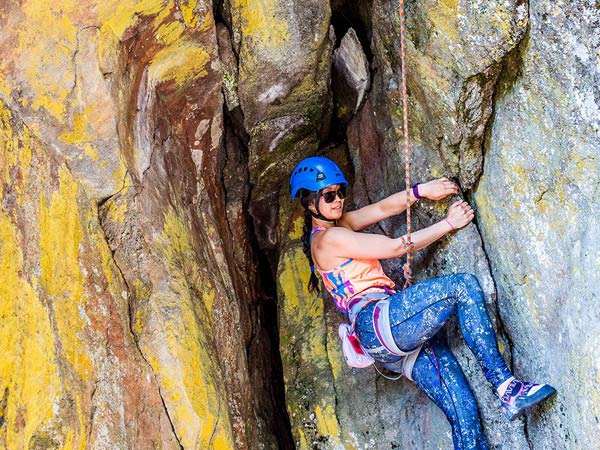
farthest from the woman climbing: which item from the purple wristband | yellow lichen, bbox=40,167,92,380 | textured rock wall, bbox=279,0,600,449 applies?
yellow lichen, bbox=40,167,92,380

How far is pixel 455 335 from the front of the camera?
18.2ft

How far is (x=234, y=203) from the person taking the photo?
675 centimetres

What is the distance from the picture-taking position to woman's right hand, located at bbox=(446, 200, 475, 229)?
17.5ft

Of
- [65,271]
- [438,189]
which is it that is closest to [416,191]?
[438,189]

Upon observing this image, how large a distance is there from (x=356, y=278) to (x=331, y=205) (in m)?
0.60

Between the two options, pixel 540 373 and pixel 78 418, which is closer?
pixel 78 418

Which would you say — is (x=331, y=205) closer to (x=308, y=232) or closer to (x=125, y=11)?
(x=308, y=232)

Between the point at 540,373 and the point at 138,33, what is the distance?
3566mm

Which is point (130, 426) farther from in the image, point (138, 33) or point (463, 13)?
point (463, 13)

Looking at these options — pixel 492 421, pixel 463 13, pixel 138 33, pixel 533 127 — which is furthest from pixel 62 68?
pixel 492 421

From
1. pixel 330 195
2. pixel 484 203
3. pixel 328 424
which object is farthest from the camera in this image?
pixel 328 424

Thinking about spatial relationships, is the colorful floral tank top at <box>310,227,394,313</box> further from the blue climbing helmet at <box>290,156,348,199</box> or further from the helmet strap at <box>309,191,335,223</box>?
the blue climbing helmet at <box>290,156,348,199</box>

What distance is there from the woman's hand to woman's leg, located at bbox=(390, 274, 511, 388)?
0.73m

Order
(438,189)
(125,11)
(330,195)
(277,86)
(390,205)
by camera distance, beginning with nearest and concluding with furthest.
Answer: (125,11) < (438,189) < (330,195) < (390,205) < (277,86)
